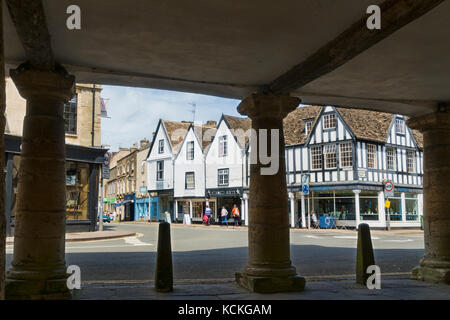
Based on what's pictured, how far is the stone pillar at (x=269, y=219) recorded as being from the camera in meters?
5.91

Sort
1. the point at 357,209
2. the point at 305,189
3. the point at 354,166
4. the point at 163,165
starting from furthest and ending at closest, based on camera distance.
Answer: the point at 163,165 → the point at 305,189 → the point at 357,209 → the point at 354,166

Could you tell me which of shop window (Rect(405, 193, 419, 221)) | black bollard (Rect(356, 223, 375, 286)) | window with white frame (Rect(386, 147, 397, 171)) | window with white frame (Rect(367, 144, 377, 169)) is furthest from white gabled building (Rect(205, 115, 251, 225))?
black bollard (Rect(356, 223, 375, 286))

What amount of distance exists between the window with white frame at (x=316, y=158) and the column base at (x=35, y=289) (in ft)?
80.0

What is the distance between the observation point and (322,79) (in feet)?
20.7

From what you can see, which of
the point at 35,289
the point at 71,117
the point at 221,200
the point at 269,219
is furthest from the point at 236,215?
the point at 35,289

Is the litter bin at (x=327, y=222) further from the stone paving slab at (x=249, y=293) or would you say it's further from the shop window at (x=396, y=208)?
the stone paving slab at (x=249, y=293)

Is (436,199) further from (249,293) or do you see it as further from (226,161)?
(226,161)

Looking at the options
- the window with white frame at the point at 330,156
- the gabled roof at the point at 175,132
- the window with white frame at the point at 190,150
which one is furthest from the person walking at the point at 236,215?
the gabled roof at the point at 175,132

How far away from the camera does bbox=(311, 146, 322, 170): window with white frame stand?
91.8ft

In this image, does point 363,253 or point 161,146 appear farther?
point 161,146

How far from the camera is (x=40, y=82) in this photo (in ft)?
16.9

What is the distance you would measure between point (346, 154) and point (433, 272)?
20311mm
